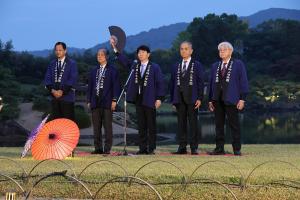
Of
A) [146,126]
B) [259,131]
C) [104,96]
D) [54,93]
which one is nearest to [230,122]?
[146,126]

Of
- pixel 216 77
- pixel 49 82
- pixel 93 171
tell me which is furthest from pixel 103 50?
pixel 93 171

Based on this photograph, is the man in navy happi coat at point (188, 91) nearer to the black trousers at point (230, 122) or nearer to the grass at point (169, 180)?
the black trousers at point (230, 122)

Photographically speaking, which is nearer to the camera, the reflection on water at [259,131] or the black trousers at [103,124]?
the black trousers at [103,124]

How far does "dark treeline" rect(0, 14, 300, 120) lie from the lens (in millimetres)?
48594

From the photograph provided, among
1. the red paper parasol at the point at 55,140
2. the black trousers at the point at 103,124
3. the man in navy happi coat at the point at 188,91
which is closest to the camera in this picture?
the red paper parasol at the point at 55,140

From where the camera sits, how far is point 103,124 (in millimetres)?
8742

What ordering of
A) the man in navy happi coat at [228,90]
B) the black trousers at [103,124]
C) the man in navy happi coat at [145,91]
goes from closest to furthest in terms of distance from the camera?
the man in navy happi coat at [228,90], the man in navy happi coat at [145,91], the black trousers at [103,124]

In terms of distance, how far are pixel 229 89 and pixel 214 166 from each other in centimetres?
175

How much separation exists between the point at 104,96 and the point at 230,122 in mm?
1987

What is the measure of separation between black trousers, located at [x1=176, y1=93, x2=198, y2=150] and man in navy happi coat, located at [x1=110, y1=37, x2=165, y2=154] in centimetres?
36

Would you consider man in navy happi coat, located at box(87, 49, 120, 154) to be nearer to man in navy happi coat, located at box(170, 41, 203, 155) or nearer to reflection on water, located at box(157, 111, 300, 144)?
man in navy happi coat, located at box(170, 41, 203, 155)

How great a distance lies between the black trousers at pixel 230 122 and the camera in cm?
817


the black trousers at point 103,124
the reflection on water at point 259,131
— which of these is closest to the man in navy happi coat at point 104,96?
the black trousers at point 103,124

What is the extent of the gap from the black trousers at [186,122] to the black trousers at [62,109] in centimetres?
168
